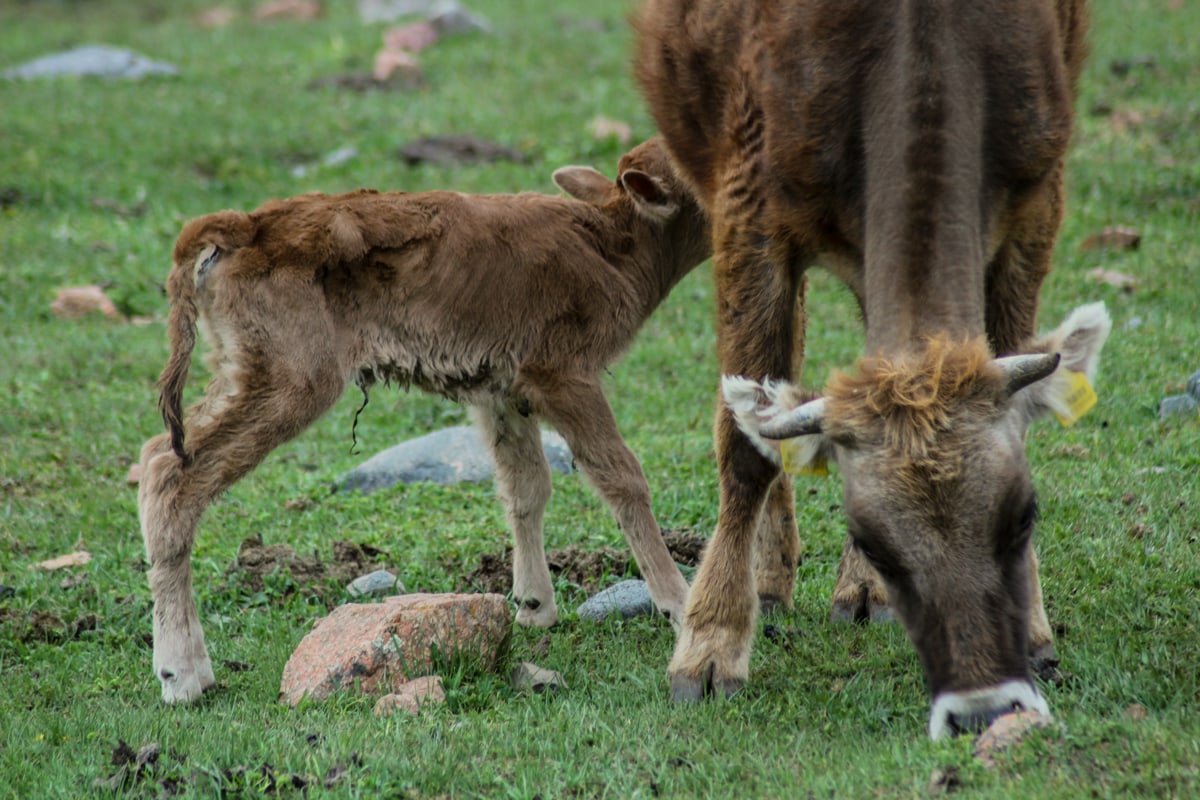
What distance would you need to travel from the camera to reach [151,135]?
619 inches

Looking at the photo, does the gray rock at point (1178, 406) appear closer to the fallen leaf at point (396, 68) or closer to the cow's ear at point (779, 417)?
the cow's ear at point (779, 417)

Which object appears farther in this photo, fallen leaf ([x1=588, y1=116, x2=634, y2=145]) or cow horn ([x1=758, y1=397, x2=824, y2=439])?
fallen leaf ([x1=588, y1=116, x2=634, y2=145])

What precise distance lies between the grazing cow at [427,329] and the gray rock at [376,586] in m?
0.64

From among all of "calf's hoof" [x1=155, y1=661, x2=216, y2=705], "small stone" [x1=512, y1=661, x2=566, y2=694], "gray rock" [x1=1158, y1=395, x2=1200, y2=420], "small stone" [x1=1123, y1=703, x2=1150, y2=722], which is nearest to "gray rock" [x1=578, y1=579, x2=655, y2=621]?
"small stone" [x1=512, y1=661, x2=566, y2=694]

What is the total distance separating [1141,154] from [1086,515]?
7.61 meters

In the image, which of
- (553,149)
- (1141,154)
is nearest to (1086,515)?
(1141,154)

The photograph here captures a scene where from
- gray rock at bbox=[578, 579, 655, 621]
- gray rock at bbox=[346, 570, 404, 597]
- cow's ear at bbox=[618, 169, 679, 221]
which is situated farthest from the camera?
cow's ear at bbox=[618, 169, 679, 221]

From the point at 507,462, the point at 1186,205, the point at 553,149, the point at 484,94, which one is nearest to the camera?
the point at 507,462

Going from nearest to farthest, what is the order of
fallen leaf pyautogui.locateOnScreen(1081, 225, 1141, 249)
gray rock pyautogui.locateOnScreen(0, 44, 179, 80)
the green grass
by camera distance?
the green grass → fallen leaf pyautogui.locateOnScreen(1081, 225, 1141, 249) → gray rock pyautogui.locateOnScreen(0, 44, 179, 80)

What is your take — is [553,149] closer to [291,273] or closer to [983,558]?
[291,273]

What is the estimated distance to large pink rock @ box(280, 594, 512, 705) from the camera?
5.53 metres

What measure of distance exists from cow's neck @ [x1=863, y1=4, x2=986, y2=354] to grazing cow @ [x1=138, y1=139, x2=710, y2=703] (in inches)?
69.3

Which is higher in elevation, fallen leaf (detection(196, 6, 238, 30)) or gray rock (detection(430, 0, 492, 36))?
gray rock (detection(430, 0, 492, 36))

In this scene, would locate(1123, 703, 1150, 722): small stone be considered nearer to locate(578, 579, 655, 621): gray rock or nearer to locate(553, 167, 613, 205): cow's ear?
locate(578, 579, 655, 621): gray rock
